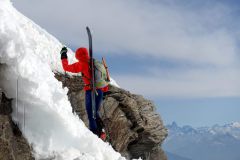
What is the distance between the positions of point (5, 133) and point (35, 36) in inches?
390

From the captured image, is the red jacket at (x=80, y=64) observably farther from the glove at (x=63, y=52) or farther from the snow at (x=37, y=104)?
the snow at (x=37, y=104)

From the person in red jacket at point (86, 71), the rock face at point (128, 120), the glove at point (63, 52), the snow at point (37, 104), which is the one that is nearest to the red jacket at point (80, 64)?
the person in red jacket at point (86, 71)

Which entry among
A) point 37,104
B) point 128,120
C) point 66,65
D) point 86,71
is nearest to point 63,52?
point 66,65

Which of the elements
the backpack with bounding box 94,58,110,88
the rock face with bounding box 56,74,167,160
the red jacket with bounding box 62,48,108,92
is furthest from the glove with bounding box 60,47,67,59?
the rock face with bounding box 56,74,167,160

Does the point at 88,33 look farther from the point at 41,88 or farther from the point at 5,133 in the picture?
the point at 5,133

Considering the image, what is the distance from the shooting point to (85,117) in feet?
53.5

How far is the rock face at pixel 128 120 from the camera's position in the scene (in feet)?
55.2

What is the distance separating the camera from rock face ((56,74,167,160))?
16.8 metres

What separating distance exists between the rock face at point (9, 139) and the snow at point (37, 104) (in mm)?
151

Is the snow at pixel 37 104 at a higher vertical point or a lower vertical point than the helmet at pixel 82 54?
lower

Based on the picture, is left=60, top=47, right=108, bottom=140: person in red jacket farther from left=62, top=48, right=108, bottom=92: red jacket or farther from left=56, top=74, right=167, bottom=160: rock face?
left=56, top=74, right=167, bottom=160: rock face

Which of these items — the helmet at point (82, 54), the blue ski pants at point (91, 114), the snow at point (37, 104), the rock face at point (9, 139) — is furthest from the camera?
the blue ski pants at point (91, 114)

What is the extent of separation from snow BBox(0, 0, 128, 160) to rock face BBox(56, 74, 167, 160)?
6971mm

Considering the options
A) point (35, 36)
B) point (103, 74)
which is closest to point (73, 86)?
point (35, 36)
